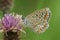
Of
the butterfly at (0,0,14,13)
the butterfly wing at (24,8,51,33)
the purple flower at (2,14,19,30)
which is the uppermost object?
the butterfly at (0,0,14,13)

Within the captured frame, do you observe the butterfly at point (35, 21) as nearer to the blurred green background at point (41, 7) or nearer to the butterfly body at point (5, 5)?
the butterfly body at point (5, 5)

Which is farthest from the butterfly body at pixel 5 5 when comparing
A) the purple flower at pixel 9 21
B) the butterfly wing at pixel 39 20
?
the butterfly wing at pixel 39 20

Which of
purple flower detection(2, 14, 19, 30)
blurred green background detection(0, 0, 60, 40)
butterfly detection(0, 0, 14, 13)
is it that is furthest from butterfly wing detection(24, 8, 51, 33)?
blurred green background detection(0, 0, 60, 40)

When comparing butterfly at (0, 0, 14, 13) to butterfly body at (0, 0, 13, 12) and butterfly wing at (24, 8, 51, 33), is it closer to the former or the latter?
butterfly body at (0, 0, 13, 12)

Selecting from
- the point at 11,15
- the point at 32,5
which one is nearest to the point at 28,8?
the point at 32,5

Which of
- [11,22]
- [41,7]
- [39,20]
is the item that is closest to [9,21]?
[11,22]

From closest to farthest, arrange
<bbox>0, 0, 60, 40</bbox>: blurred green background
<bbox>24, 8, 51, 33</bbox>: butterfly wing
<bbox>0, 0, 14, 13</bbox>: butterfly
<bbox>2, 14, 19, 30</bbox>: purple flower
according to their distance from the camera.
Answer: <bbox>24, 8, 51, 33</bbox>: butterfly wing
<bbox>2, 14, 19, 30</bbox>: purple flower
<bbox>0, 0, 14, 13</bbox>: butterfly
<bbox>0, 0, 60, 40</bbox>: blurred green background

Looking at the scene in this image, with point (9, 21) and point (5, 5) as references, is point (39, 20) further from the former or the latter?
point (5, 5)

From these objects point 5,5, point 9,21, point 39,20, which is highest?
point 5,5

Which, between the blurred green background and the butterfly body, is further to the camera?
the blurred green background
